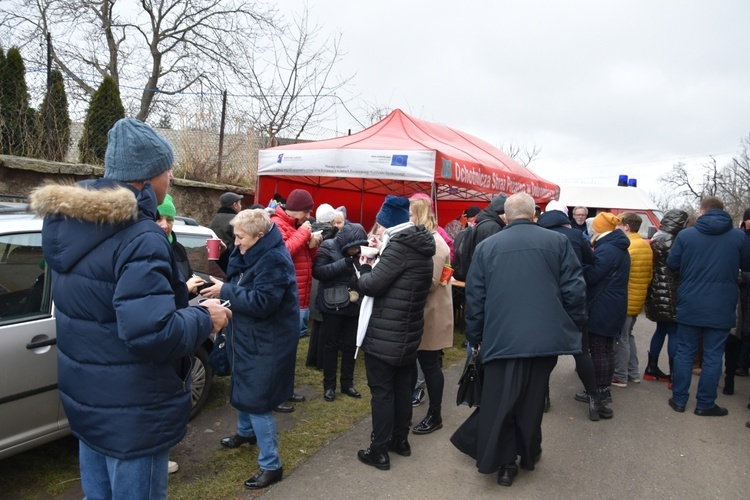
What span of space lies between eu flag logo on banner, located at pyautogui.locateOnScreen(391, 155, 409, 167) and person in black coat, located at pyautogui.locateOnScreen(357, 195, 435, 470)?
11.2ft

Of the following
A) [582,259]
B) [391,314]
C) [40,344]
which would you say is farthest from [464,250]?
[40,344]

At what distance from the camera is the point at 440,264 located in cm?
403

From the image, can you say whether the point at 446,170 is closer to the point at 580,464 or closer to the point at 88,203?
the point at 580,464

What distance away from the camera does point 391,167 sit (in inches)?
276

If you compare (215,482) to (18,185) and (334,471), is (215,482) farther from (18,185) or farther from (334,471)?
(18,185)

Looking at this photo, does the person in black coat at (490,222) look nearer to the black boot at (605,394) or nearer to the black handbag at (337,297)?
the black handbag at (337,297)

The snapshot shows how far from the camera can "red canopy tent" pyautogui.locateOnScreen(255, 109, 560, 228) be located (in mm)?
7016

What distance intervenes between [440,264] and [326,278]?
129 cm

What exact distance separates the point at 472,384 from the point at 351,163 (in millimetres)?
4328

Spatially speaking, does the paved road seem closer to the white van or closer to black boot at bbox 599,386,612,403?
black boot at bbox 599,386,612,403

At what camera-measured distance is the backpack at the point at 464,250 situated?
5.74 m

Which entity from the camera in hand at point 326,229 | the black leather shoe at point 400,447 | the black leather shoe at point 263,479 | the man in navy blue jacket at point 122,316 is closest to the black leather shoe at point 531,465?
the black leather shoe at point 400,447

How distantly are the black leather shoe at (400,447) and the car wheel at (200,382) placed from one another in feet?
5.06

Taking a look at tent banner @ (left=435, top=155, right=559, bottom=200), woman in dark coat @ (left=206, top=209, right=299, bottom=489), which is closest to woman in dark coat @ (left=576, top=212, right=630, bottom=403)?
tent banner @ (left=435, top=155, right=559, bottom=200)
